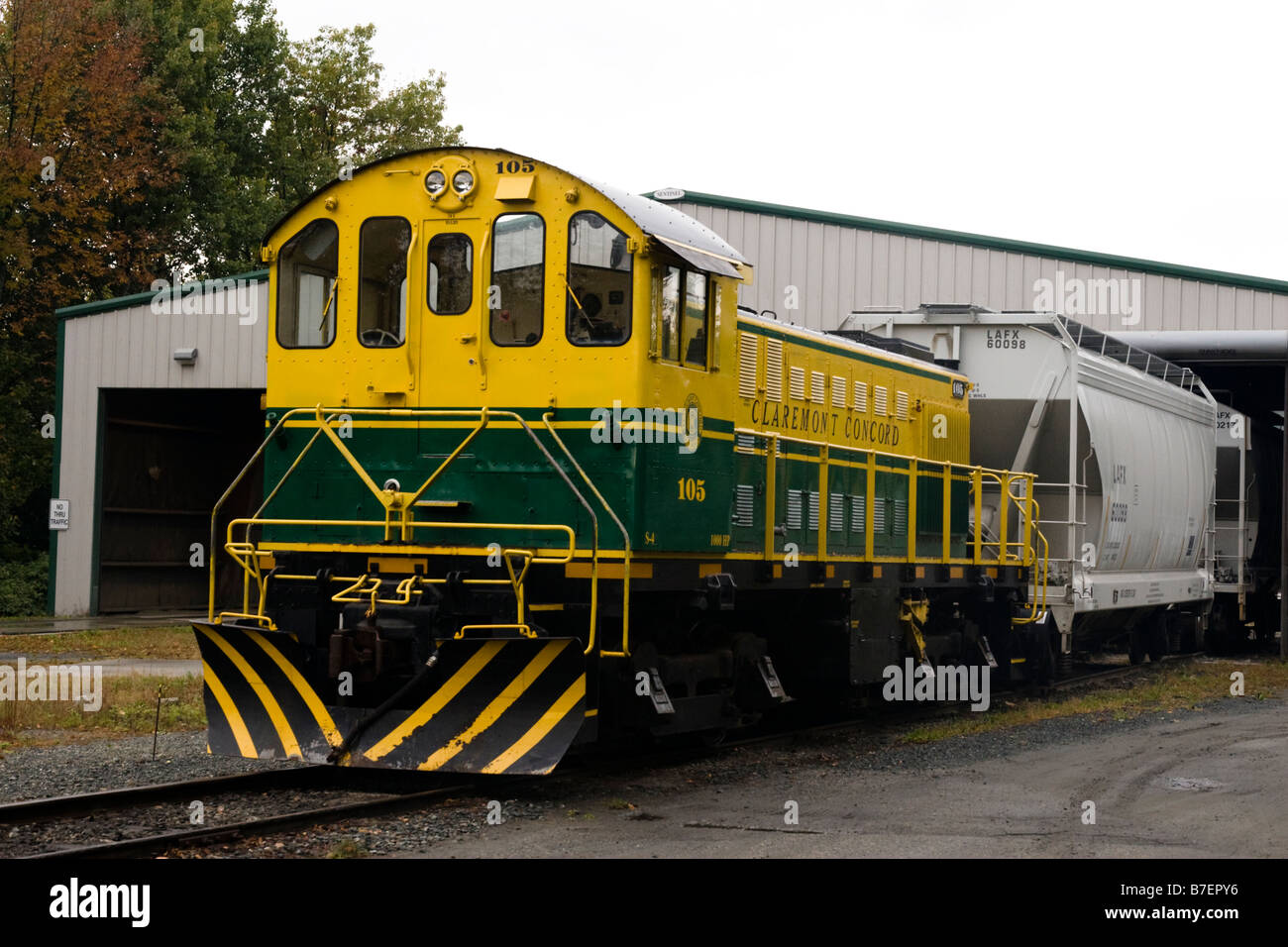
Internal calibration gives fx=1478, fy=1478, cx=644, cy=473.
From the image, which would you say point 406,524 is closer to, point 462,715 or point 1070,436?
point 462,715

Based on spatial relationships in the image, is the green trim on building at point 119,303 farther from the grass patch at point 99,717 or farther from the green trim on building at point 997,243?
the grass patch at point 99,717

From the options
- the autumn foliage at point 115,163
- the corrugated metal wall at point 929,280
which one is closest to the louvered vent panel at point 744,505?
the corrugated metal wall at point 929,280

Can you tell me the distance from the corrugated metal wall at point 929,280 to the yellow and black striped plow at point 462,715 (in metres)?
18.1

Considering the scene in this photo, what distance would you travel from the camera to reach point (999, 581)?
53.7 feet

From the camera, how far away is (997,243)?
27.1 meters

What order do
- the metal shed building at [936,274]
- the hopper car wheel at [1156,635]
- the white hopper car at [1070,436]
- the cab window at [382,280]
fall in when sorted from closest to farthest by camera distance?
the cab window at [382,280] → the white hopper car at [1070,436] → the hopper car wheel at [1156,635] → the metal shed building at [936,274]

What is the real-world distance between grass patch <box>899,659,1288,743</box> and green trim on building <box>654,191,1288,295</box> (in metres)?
6.90

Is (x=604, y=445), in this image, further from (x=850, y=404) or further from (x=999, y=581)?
(x=999, y=581)

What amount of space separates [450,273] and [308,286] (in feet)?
3.73

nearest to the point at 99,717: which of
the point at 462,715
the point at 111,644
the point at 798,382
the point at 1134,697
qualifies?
the point at 462,715

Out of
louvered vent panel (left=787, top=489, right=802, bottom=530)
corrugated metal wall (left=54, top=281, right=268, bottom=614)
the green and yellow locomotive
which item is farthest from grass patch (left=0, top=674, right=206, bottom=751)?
corrugated metal wall (left=54, top=281, right=268, bottom=614)

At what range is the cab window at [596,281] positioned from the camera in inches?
390

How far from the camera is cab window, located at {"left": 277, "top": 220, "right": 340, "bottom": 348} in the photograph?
10586mm

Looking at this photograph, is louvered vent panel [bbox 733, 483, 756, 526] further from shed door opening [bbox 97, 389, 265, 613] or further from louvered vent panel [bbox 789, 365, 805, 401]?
shed door opening [bbox 97, 389, 265, 613]
